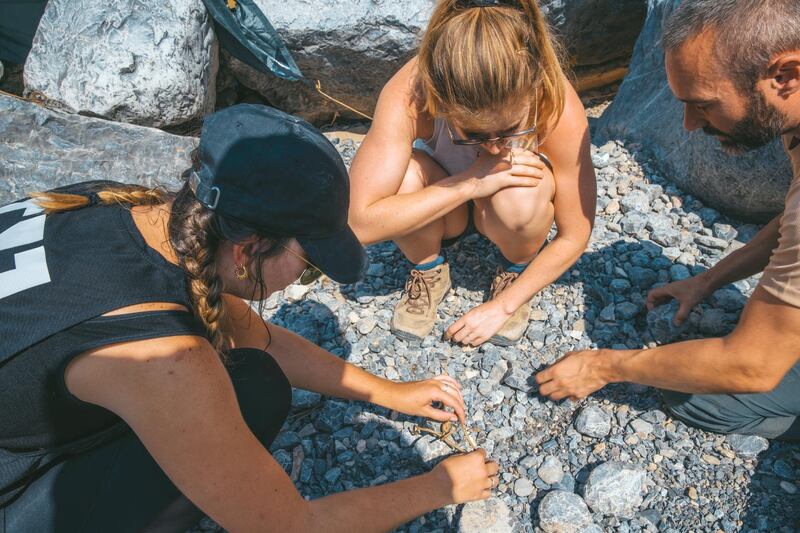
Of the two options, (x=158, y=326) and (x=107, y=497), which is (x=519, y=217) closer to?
(x=158, y=326)

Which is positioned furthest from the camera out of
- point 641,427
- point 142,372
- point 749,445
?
point 641,427

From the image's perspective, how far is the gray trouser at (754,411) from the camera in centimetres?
244

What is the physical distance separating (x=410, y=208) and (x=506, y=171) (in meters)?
0.44

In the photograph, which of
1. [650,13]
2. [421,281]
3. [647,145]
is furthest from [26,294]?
[650,13]

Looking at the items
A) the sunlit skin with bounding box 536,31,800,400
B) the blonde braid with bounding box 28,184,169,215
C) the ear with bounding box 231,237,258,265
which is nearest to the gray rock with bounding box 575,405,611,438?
the sunlit skin with bounding box 536,31,800,400

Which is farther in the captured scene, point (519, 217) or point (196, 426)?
point (519, 217)

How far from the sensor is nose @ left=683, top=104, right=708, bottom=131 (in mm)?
2258

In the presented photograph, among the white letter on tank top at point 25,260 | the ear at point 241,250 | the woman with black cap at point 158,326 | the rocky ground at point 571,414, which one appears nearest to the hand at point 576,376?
the rocky ground at point 571,414

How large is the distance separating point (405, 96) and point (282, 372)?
49.2 inches

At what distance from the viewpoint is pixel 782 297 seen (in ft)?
6.15

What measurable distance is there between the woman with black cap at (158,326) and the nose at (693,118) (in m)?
1.26

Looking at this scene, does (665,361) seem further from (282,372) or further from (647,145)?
(647,145)

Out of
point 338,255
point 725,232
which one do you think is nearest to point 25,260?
point 338,255

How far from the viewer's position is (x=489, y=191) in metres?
2.87
